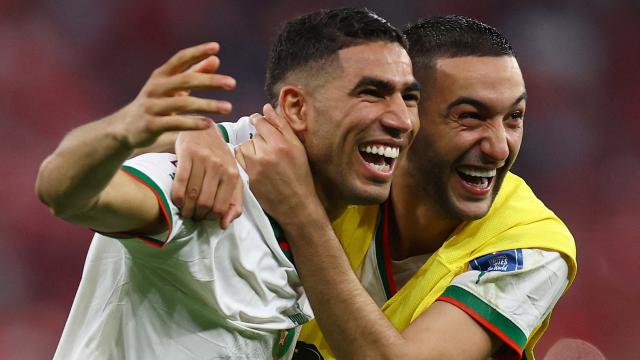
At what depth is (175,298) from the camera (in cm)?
171

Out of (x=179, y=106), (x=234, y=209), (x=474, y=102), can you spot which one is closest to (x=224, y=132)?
(x=234, y=209)

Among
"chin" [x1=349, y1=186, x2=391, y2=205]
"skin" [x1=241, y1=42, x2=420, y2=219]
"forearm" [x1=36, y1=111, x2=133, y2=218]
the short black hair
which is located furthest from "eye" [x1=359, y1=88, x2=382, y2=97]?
"forearm" [x1=36, y1=111, x2=133, y2=218]

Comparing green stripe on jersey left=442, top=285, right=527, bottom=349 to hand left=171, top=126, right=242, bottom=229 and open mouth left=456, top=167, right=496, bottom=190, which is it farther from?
hand left=171, top=126, right=242, bottom=229

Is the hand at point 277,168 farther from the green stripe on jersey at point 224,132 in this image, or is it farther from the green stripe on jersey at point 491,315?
the green stripe on jersey at point 491,315

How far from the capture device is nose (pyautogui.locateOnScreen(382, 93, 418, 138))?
191cm

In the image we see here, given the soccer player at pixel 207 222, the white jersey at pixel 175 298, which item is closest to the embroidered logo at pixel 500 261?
the soccer player at pixel 207 222

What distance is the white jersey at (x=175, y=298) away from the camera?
1.65 metres

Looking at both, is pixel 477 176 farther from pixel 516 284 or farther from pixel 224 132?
pixel 224 132

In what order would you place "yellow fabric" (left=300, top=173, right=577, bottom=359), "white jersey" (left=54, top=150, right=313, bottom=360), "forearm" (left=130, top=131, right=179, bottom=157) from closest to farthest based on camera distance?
"white jersey" (left=54, top=150, right=313, bottom=360), "forearm" (left=130, top=131, right=179, bottom=157), "yellow fabric" (left=300, top=173, right=577, bottom=359)

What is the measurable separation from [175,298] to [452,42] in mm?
1061

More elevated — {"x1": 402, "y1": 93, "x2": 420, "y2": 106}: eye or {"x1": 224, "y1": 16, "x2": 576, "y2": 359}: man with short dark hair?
{"x1": 402, "y1": 93, "x2": 420, "y2": 106}: eye

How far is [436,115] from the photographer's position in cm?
228

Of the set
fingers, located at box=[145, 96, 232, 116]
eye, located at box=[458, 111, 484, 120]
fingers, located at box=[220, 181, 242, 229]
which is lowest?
fingers, located at box=[220, 181, 242, 229]

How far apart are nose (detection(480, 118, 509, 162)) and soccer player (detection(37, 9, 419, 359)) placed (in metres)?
0.30
